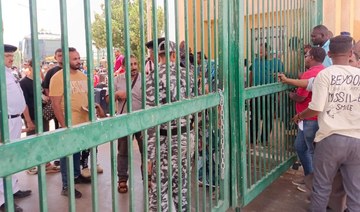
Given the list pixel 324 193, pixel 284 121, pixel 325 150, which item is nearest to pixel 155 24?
pixel 325 150

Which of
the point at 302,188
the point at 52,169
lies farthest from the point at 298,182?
the point at 52,169

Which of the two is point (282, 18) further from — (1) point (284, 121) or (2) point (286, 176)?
(2) point (286, 176)

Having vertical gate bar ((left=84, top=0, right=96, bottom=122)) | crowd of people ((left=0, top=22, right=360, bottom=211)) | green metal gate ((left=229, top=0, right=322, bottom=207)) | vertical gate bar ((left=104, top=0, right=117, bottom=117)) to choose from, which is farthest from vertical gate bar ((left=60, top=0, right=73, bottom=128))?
green metal gate ((left=229, top=0, right=322, bottom=207))

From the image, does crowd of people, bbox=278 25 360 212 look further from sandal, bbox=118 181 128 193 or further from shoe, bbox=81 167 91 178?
shoe, bbox=81 167 91 178

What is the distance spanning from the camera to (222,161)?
3.02 m

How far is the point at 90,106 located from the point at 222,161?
1586mm

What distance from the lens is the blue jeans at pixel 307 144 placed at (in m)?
3.76

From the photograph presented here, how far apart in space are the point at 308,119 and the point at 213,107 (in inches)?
54.1

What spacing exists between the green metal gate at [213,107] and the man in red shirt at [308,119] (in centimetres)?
21

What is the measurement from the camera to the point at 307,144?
12.6 ft

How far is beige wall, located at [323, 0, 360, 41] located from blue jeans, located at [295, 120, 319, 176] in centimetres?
338

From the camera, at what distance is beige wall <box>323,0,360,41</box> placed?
6.53 m

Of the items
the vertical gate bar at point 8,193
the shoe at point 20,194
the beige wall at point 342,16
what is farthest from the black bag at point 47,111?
the beige wall at point 342,16

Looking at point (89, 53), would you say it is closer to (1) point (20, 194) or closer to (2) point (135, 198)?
(2) point (135, 198)
